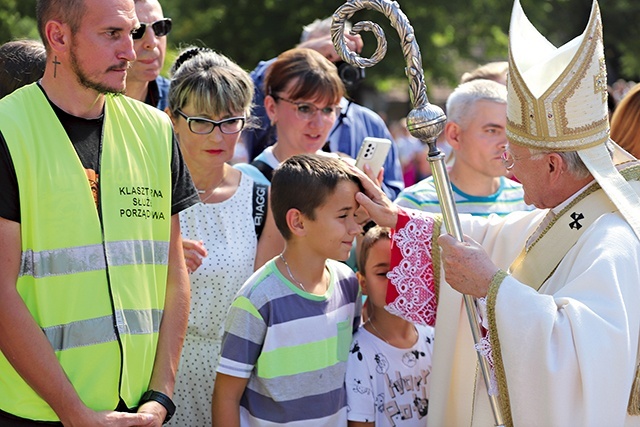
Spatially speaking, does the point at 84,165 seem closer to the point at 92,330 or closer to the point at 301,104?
the point at 92,330

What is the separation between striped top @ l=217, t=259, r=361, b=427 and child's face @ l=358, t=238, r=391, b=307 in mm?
371

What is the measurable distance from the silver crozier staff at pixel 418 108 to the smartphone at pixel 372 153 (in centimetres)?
86

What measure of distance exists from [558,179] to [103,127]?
1.57m

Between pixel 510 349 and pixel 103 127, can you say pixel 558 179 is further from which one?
pixel 103 127

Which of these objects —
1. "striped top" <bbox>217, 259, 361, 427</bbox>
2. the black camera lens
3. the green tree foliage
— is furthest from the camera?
the green tree foliage

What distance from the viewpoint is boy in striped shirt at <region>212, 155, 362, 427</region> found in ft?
12.2

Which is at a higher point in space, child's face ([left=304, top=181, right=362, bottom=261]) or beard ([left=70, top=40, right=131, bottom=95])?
beard ([left=70, top=40, right=131, bottom=95])

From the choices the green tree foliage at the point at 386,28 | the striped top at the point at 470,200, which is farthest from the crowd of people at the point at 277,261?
the green tree foliage at the point at 386,28

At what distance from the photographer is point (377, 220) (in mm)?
3971

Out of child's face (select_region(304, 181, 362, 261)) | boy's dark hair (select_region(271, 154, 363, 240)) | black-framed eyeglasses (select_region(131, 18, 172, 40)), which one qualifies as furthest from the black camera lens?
child's face (select_region(304, 181, 362, 261))

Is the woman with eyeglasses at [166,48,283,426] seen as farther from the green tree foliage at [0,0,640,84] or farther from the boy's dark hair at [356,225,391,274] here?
the green tree foliage at [0,0,640,84]

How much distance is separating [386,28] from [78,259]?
1354 centimetres

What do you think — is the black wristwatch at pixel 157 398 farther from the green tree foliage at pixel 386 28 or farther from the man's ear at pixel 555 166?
the green tree foliage at pixel 386 28

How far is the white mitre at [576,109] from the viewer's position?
3.33 m
